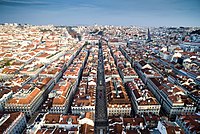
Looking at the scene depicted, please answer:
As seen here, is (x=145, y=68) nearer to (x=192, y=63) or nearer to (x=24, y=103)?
(x=192, y=63)

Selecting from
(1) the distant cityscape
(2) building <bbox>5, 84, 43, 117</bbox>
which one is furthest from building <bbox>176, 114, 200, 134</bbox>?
(2) building <bbox>5, 84, 43, 117</bbox>

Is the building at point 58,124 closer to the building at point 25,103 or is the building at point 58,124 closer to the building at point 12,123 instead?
the building at point 12,123

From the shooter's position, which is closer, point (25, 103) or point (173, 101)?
point (25, 103)

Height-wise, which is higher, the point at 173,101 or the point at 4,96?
the point at 4,96

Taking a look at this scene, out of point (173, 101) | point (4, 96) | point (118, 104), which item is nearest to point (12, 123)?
point (4, 96)

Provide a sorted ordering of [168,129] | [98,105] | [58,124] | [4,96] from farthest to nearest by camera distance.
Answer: [98,105]
[4,96]
[58,124]
[168,129]

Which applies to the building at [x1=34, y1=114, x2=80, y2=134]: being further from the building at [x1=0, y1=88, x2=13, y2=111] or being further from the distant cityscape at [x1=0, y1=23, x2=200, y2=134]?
the building at [x1=0, y1=88, x2=13, y2=111]

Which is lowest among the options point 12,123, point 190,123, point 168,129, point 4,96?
point 190,123

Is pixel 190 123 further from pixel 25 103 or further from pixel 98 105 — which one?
pixel 25 103

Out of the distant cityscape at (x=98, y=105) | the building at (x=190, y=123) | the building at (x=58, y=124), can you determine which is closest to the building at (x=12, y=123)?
the distant cityscape at (x=98, y=105)

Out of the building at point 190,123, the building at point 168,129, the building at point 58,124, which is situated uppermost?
the building at point 168,129

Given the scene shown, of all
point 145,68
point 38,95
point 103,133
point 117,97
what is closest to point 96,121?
point 103,133
